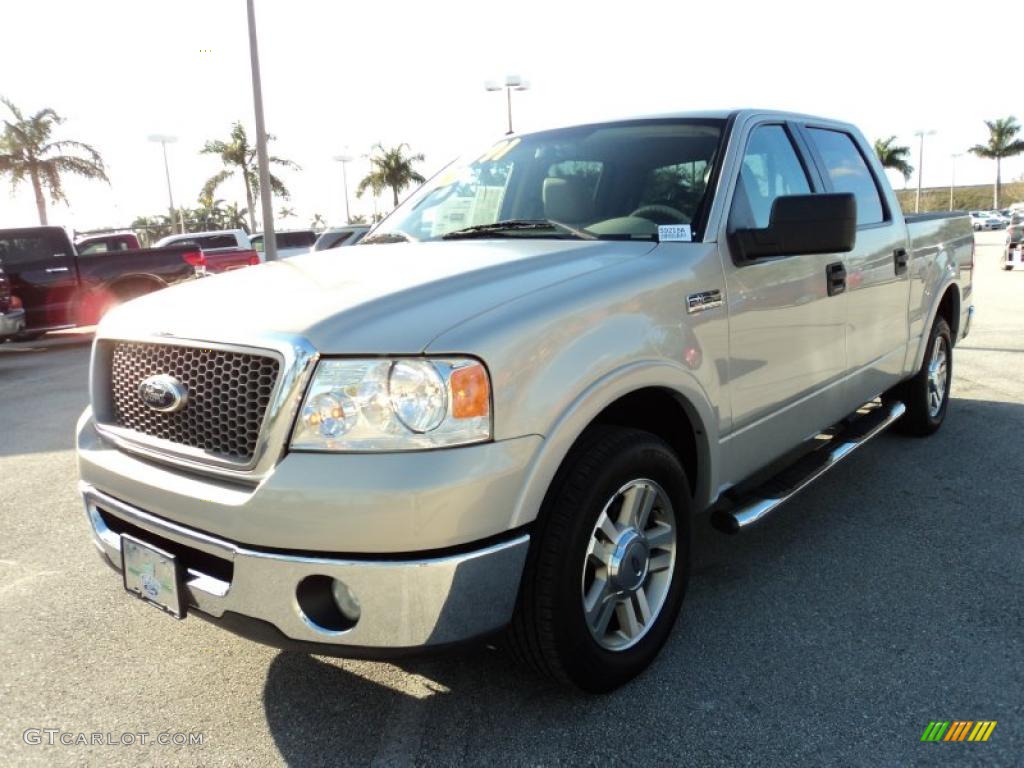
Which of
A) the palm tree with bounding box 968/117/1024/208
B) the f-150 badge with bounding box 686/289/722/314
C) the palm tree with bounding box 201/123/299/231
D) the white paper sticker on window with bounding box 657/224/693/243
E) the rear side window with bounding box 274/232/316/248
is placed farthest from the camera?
the palm tree with bounding box 968/117/1024/208

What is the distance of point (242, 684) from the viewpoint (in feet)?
8.77

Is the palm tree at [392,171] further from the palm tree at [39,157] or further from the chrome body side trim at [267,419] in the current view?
the chrome body side trim at [267,419]

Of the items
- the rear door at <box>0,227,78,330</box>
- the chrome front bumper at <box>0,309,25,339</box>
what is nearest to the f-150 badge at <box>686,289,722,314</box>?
the chrome front bumper at <box>0,309,25,339</box>

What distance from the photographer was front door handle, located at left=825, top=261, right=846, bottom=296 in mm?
3443

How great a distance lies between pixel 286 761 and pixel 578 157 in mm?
2485

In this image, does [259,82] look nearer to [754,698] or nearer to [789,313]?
[789,313]

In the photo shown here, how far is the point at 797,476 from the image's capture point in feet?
11.0

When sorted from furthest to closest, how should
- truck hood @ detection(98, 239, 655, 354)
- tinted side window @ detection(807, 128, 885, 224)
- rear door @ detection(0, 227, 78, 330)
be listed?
1. rear door @ detection(0, 227, 78, 330)
2. tinted side window @ detection(807, 128, 885, 224)
3. truck hood @ detection(98, 239, 655, 354)

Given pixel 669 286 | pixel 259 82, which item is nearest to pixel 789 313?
pixel 669 286

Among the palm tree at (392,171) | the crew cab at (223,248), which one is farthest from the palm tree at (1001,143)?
the crew cab at (223,248)

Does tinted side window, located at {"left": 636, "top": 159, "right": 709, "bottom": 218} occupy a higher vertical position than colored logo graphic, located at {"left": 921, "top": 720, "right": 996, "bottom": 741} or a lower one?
higher

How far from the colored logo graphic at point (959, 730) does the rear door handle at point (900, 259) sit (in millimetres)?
2545

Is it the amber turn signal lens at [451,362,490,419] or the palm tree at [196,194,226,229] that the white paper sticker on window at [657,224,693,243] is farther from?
the palm tree at [196,194,226,229]

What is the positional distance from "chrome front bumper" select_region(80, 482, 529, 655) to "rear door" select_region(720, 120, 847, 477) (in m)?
1.22
